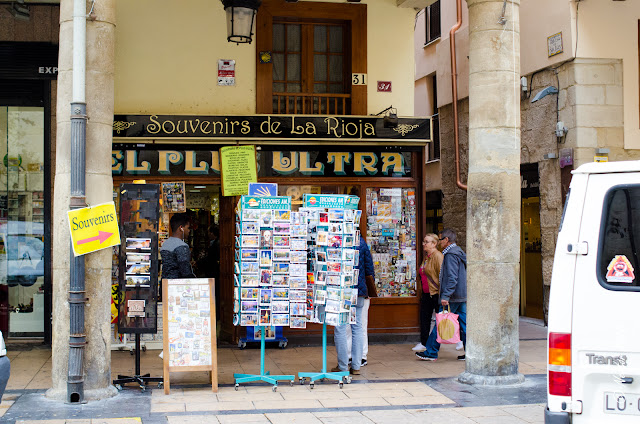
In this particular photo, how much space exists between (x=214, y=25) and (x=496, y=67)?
4828mm

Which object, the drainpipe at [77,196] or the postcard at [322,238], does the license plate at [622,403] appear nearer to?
the postcard at [322,238]

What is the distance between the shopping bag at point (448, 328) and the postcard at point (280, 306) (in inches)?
91.1

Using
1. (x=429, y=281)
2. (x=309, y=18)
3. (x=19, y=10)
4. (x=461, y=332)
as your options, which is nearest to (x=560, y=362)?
(x=461, y=332)

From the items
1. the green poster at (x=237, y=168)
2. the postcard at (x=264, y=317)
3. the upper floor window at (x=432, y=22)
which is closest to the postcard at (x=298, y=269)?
the postcard at (x=264, y=317)

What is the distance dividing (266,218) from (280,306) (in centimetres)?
100

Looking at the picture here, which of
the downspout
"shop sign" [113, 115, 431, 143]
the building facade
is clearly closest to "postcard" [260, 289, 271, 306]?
"shop sign" [113, 115, 431, 143]

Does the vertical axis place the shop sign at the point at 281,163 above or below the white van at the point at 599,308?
above

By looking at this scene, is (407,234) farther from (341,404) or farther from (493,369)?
(341,404)

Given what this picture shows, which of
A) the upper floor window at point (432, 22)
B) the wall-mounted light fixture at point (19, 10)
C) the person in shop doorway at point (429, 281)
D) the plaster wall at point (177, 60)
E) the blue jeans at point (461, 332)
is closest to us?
the blue jeans at point (461, 332)

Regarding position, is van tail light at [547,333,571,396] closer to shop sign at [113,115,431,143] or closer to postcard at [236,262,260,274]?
postcard at [236,262,260,274]

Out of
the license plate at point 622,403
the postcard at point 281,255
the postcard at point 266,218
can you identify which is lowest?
the license plate at point 622,403

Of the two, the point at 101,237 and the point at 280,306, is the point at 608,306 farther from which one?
the point at 101,237

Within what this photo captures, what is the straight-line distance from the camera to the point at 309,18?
12.2 m

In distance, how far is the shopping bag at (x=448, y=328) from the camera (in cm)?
984
